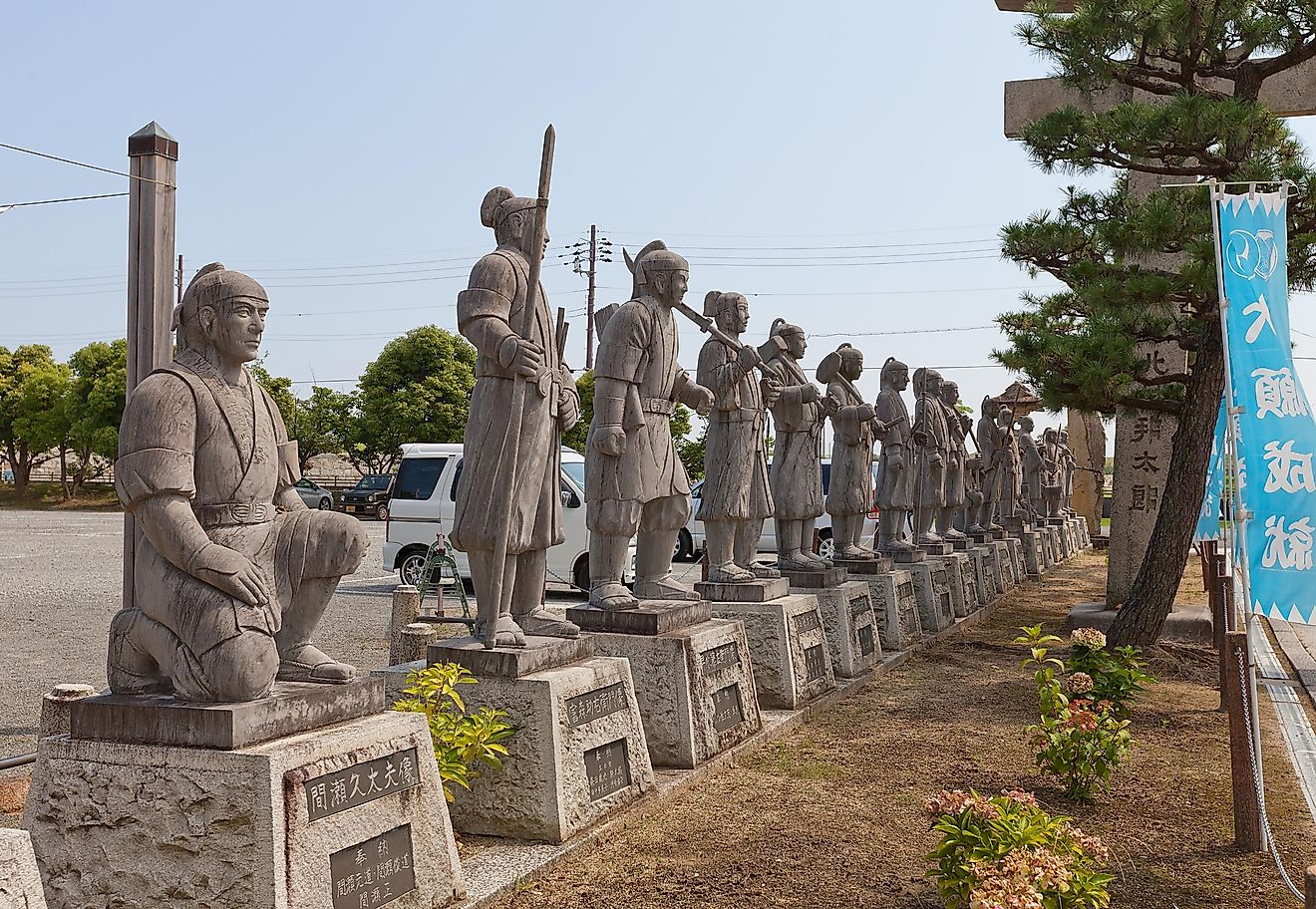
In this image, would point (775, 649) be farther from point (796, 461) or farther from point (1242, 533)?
point (1242, 533)

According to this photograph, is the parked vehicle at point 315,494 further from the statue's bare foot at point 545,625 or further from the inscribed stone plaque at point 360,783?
the inscribed stone plaque at point 360,783

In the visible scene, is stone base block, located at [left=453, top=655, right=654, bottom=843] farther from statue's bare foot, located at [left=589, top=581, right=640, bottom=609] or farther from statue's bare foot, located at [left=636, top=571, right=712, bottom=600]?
statue's bare foot, located at [left=636, top=571, right=712, bottom=600]

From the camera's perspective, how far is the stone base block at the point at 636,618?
6.28m

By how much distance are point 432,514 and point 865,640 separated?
245 inches

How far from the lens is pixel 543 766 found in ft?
16.2

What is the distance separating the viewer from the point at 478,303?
5.21m

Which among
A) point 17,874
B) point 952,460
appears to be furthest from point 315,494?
point 17,874

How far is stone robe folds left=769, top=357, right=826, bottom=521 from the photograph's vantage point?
931cm

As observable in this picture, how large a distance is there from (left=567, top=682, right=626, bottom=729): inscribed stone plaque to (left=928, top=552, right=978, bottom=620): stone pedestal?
7776 millimetres

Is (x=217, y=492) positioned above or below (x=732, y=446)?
below

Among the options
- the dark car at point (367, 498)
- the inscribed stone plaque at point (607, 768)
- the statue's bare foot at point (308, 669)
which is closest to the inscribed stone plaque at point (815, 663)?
the inscribed stone plaque at point (607, 768)

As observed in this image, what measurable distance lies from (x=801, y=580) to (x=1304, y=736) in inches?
130

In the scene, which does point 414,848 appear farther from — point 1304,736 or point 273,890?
point 1304,736

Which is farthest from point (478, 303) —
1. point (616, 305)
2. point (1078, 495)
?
point (1078, 495)
